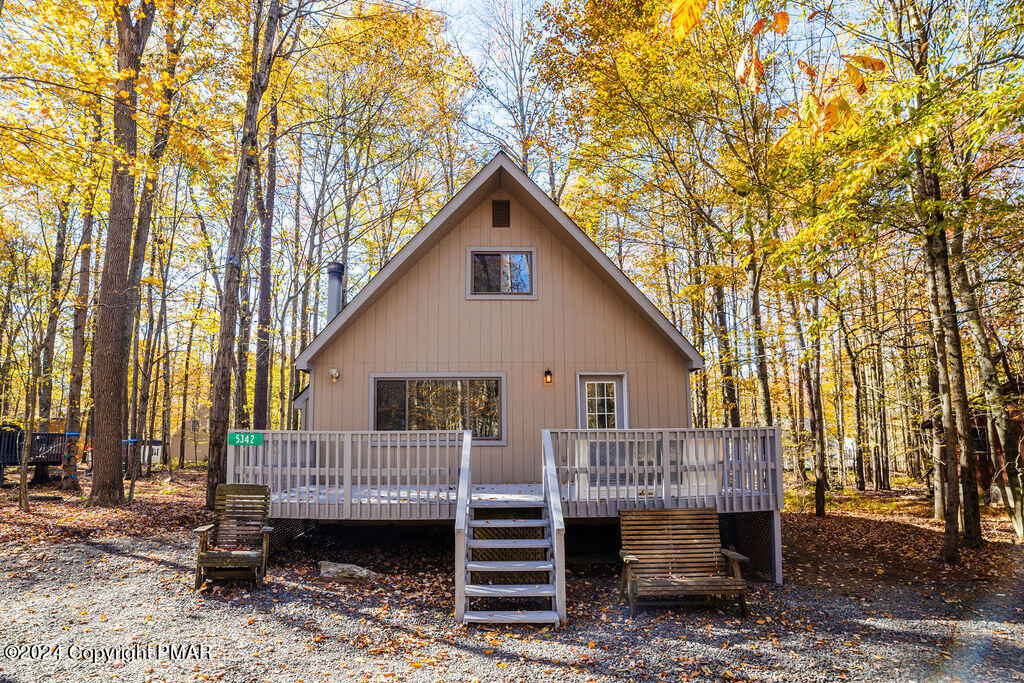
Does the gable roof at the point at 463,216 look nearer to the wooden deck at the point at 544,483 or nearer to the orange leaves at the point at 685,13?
the wooden deck at the point at 544,483

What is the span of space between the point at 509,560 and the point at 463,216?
606 cm

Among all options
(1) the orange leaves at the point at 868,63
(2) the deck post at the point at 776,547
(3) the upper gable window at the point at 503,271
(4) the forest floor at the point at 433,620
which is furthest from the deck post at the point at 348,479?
(1) the orange leaves at the point at 868,63

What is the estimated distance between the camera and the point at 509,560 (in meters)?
7.84

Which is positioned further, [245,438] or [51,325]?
[51,325]

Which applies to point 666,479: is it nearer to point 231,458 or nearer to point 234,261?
point 231,458

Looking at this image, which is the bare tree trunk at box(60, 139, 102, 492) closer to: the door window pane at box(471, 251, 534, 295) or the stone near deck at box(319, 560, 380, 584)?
the door window pane at box(471, 251, 534, 295)

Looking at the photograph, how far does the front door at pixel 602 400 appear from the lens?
1077cm

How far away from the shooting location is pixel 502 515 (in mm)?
→ 8258

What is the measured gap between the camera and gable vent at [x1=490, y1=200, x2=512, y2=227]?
11.1m

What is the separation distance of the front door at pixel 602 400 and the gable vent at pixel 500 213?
3.16m

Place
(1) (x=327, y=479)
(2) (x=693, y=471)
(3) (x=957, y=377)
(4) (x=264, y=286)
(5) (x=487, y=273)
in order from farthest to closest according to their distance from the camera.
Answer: (4) (x=264, y=286) < (5) (x=487, y=273) < (3) (x=957, y=377) < (2) (x=693, y=471) < (1) (x=327, y=479)

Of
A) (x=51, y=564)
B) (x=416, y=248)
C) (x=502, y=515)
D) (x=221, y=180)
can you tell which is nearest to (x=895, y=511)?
(x=502, y=515)

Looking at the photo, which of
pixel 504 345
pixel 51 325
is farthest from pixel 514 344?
pixel 51 325

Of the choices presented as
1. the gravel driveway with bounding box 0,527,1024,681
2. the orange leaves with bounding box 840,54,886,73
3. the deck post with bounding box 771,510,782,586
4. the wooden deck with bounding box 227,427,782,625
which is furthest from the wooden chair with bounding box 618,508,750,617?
the orange leaves with bounding box 840,54,886,73
